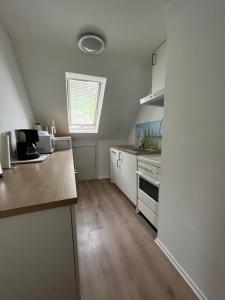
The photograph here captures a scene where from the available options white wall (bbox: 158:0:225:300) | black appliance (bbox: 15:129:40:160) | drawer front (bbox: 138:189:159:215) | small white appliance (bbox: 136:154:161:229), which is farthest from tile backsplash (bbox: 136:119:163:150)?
black appliance (bbox: 15:129:40:160)

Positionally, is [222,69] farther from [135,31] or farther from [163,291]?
[163,291]

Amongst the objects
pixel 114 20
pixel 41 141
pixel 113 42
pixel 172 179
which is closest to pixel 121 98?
pixel 113 42

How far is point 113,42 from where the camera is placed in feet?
5.79

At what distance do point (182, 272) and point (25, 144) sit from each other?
6.56 feet

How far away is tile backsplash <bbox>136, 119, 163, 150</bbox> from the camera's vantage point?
245 cm

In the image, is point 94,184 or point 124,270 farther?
point 94,184

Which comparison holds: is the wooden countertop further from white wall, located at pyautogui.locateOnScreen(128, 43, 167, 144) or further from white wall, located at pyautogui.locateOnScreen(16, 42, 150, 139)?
white wall, located at pyautogui.locateOnScreen(128, 43, 167, 144)

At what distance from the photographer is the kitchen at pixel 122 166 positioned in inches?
26.0

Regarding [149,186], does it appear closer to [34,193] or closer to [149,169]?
[149,169]

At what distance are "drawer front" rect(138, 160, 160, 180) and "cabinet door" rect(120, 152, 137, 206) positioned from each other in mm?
179

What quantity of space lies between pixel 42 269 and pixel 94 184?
266cm

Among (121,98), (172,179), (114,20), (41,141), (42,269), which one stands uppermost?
(114,20)

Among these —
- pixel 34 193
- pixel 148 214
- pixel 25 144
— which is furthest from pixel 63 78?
pixel 148 214

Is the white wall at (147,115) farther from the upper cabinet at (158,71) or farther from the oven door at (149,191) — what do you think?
the oven door at (149,191)
